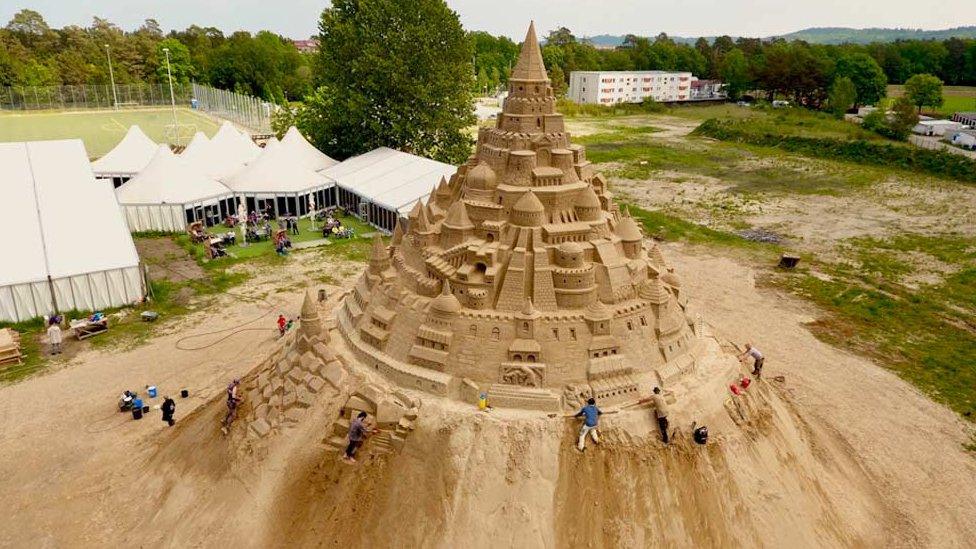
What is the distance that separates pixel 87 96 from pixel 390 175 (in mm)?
86882

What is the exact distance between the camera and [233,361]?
93.2 ft

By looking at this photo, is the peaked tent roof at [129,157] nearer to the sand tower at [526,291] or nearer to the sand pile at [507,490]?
the sand tower at [526,291]

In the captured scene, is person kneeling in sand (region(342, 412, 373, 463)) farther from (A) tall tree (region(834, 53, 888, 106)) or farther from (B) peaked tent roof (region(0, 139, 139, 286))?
(A) tall tree (region(834, 53, 888, 106))

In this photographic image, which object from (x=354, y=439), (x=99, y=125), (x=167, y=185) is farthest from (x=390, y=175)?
(x=99, y=125)

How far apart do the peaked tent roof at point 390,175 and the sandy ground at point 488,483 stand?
2330 centimetres

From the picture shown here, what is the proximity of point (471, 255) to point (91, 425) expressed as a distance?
16448 millimetres

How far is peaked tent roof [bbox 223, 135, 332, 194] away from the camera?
48750 mm

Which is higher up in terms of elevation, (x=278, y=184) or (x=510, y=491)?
(x=278, y=184)

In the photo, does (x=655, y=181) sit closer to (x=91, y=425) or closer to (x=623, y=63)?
(x=91, y=425)

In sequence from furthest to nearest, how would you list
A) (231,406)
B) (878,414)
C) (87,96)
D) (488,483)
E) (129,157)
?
(87,96), (129,157), (878,414), (231,406), (488,483)

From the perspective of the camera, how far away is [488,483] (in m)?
17.5

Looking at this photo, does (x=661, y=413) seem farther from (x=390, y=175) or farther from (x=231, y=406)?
(x=390, y=175)

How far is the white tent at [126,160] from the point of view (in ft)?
177

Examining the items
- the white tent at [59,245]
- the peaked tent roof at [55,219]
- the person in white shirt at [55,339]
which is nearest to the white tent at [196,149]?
the peaked tent roof at [55,219]
